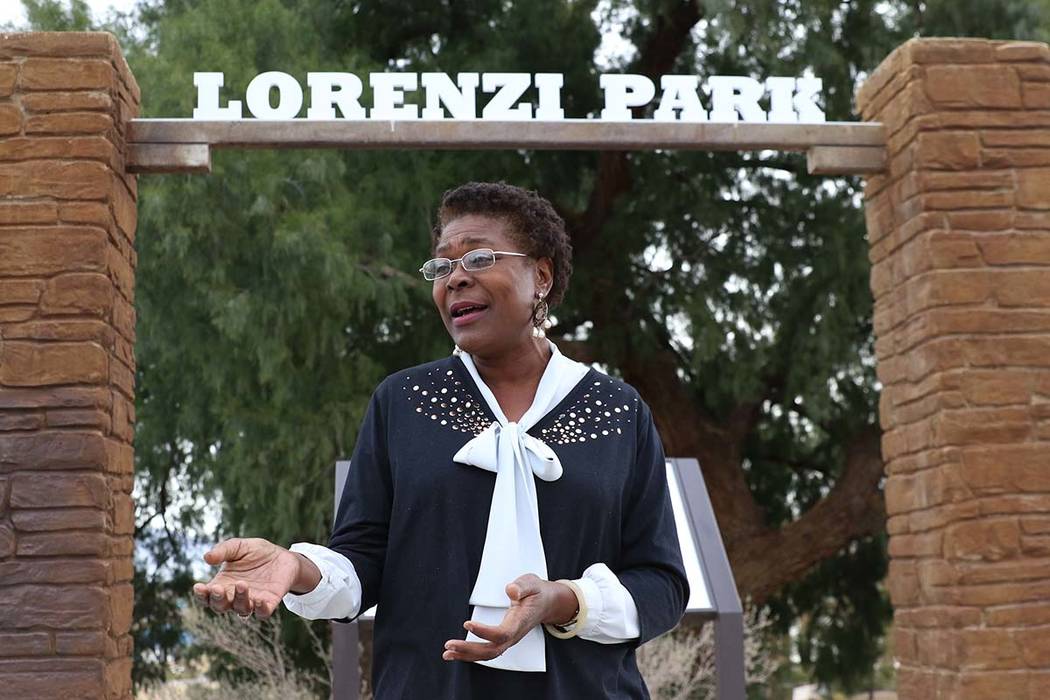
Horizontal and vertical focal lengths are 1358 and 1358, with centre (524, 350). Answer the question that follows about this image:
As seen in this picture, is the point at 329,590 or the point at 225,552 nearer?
the point at 225,552

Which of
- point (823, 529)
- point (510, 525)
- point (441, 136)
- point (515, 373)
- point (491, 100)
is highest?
point (491, 100)

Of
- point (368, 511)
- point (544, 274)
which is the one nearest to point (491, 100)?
point (544, 274)

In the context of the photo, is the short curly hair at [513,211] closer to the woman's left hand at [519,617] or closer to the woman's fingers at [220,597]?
the woman's left hand at [519,617]

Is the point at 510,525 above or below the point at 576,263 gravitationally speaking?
below

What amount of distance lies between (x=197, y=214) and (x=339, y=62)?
63.8 inches

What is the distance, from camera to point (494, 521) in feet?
5.76

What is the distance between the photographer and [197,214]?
25.4ft

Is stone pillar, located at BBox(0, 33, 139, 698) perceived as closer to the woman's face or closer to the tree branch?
the woman's face

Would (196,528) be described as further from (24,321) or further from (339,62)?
(24,321)

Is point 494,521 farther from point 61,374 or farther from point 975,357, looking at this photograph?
point 975,357

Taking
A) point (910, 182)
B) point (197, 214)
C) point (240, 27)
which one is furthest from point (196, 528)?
point (910, 182)

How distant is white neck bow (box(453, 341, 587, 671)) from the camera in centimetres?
172

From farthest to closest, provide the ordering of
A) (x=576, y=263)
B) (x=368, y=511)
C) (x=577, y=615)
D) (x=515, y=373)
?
(x=576, y=263) → (x=515, y=373) → (x=368, y=511) → (x=577, y=615)

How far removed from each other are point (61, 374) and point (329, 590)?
2.93 meters
